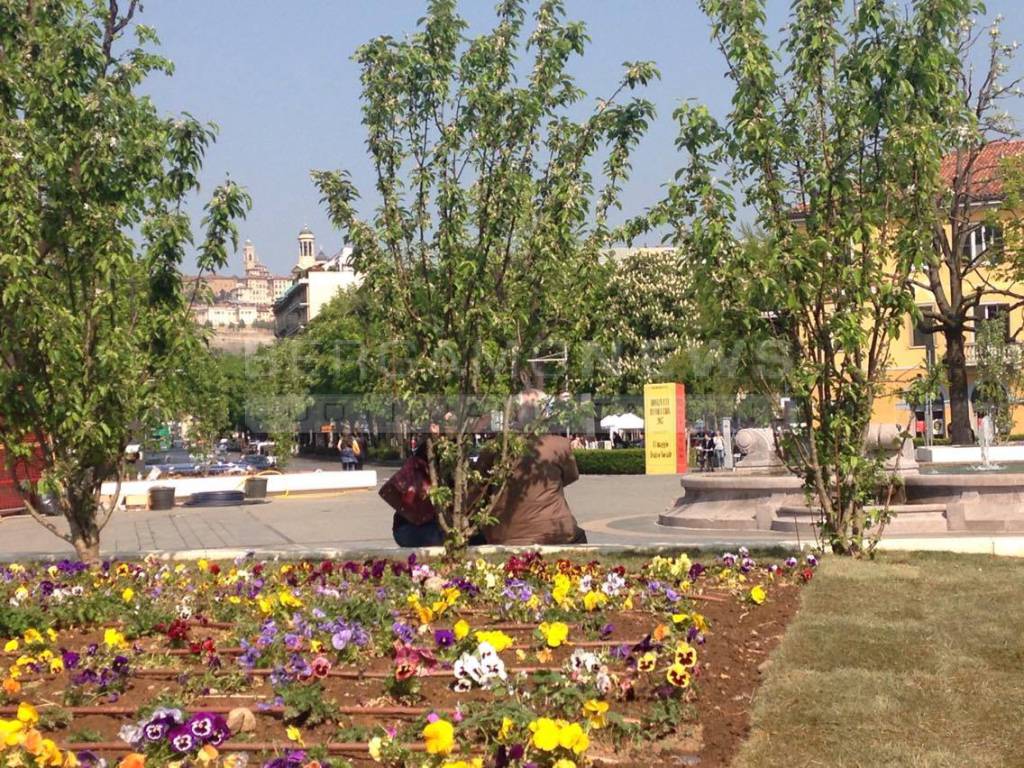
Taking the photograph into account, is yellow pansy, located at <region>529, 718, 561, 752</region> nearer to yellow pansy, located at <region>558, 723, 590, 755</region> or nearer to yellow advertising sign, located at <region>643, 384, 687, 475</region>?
yellow pansy, located at <region>558, 723, 590, 755</region>

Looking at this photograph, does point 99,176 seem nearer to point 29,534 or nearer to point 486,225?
point 486,225

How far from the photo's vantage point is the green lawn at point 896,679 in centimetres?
481

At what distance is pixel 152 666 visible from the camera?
6.23 m

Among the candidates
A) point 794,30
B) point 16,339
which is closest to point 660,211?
point 794,30

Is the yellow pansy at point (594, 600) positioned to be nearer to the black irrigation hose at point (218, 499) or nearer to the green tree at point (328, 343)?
the black irrigation hose at point (218, 499)

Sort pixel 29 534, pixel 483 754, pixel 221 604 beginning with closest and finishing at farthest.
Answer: pixel 483 754 → pixel 221 604 → pixel 29 534

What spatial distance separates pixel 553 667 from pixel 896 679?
A: 4.69ft

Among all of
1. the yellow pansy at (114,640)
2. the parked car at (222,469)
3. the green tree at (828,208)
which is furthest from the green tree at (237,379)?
the yellow pansy at (114,640)

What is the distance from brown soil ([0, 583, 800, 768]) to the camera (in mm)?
4898

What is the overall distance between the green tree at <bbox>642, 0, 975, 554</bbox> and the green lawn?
1515mm

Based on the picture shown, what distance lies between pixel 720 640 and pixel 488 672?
1.57 meters

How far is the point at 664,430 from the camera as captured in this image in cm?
3984

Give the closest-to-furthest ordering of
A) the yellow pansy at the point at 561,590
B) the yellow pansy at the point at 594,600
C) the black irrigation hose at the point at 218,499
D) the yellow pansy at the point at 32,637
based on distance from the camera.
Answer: the yellow pansy at the point at 32,637, the yellow pansy at the point at 594,600, the yellow pansy at the point at 561,590, the black irrigation hose at the point at 218,499

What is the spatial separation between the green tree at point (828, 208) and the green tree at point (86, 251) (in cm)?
373
